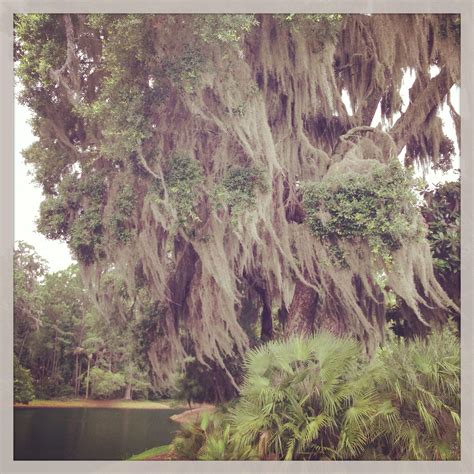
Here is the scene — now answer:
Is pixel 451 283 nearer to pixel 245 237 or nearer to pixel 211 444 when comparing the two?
pixel 245 237

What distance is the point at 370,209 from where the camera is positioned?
219 inches

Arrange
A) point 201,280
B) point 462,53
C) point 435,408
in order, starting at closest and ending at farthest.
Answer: point 435,408
point 462,53
point 201,280

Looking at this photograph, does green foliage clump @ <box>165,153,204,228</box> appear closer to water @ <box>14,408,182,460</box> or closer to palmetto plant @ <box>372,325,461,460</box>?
water @ <box>14,408,182,460</box>

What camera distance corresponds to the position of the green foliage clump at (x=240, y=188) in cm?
574

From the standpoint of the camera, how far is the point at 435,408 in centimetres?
491

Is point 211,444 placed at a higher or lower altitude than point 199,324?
lower

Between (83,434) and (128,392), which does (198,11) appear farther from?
(83,434)

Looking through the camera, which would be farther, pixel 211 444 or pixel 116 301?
pixel 116 301

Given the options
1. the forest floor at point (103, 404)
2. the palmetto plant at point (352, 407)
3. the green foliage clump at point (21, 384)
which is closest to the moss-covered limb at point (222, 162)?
the forest floor at point (103, 404)

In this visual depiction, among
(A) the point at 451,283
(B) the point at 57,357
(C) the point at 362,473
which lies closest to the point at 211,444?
(C) the point at 362,473

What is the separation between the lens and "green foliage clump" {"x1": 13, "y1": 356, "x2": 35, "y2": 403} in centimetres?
538

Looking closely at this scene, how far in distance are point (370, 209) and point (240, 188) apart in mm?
A: 1219

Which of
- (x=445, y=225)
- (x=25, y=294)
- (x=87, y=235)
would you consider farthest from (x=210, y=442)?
(x=445, y=225)

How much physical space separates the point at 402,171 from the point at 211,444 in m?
2.95
